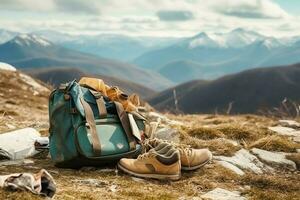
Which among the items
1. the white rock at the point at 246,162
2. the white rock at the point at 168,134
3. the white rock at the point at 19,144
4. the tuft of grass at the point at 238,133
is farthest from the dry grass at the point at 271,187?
the white rock at the point at 19,144

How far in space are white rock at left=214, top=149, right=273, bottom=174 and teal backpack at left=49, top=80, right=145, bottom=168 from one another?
5.03ft

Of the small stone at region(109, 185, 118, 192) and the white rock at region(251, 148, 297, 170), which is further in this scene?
the white rock at region(251, 148, 297, 170)

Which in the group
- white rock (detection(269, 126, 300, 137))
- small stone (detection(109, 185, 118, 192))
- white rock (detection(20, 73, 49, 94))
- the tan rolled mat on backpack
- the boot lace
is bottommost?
small stone (detection(109, 185, 118, 192))

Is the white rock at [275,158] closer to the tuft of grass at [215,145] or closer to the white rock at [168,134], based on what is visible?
the tuft of grass at [215,145]

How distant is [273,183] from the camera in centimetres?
650

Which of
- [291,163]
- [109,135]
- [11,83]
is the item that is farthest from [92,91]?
[11,83]

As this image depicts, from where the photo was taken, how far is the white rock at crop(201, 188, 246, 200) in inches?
233

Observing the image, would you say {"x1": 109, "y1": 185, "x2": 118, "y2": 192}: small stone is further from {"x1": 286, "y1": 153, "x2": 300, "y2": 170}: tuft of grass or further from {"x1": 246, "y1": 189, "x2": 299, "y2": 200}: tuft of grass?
{"x1": 286, "y1": 153, "x2": 300, "y2": 170}: tuft of grass

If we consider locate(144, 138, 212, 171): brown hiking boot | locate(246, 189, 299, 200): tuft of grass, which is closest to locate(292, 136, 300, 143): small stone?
locate(144, 138, 212, 171): brown hiking boot

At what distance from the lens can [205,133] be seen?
31.0 feet

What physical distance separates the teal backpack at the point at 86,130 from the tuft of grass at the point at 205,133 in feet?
8.14

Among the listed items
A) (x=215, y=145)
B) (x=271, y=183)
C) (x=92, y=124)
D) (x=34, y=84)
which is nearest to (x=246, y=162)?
(x=215, y=145)

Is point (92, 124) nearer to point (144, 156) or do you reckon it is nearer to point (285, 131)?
point (144, 156)

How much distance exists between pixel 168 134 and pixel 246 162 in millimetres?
1756
